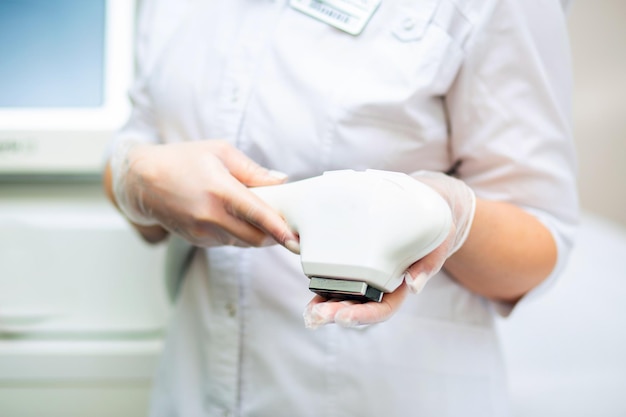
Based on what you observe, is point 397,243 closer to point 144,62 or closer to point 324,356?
point 324,356

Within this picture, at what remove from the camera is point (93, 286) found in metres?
0.85

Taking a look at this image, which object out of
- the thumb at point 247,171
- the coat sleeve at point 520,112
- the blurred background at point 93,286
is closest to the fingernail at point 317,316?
the thumb at point 247,171

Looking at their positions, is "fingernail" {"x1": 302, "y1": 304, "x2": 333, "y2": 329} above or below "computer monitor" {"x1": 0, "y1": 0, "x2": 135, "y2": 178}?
above

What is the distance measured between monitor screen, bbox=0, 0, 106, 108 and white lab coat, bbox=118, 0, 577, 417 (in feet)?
1.13

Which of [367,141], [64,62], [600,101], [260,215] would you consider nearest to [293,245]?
[260,215]

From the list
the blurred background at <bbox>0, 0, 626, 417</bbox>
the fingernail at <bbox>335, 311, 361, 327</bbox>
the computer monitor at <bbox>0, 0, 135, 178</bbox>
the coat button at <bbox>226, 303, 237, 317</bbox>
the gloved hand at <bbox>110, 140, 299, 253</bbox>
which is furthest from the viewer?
the computer monitor at <bbox>0, 0, 135, 178</bbox>

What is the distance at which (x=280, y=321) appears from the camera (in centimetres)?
57

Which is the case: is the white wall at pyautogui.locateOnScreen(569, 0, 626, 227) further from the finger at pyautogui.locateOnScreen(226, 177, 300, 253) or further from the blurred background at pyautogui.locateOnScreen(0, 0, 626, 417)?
the finger at pyautogui.locateOnScreen(226, 177, 300, 253)

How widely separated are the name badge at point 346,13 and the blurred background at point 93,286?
46 centimetres

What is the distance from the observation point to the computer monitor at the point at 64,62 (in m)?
0.89

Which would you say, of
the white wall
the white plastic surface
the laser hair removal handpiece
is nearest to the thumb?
the laser hair removal handpiece

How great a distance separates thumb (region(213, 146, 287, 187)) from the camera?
0.47m

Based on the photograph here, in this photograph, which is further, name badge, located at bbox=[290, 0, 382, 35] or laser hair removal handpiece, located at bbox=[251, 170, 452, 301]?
name badge, located at bbox=[290, 0, 382, 35]

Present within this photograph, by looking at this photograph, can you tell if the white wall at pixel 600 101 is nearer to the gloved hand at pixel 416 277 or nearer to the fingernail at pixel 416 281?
the gloved hand at pixel 416 277
